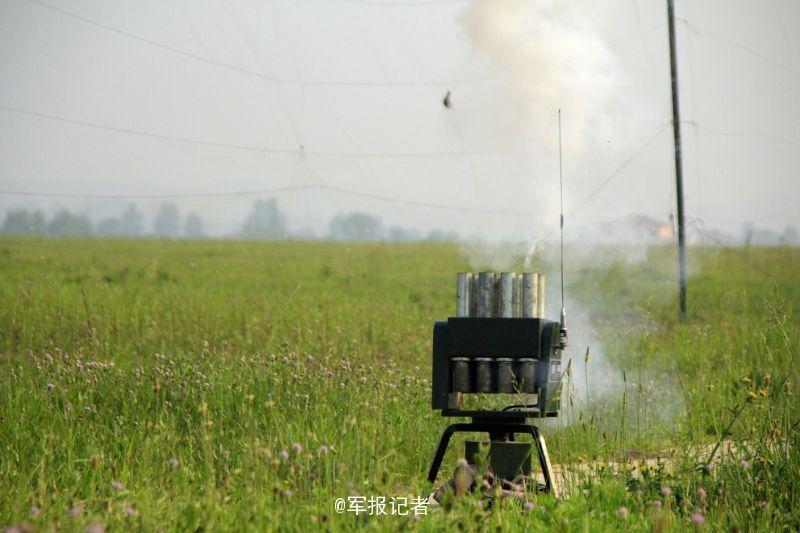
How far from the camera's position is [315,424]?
24.0 feet

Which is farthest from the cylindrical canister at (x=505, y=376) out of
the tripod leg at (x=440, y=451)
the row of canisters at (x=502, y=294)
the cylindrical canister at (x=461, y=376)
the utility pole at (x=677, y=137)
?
the utility pole at (x=677, y=137)

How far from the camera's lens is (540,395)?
6.54 metres

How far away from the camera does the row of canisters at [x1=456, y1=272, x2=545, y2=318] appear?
21.6 ft

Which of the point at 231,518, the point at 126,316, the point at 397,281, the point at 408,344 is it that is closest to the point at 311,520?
the point at 231,518

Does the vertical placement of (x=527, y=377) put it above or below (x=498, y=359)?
below

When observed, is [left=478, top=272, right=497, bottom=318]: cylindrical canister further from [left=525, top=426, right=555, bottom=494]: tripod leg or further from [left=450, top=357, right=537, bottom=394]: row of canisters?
[left=525, top=426, right=555, bottom=494]: tripod leg

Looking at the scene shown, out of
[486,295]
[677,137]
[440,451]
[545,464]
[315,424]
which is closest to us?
[545,464]

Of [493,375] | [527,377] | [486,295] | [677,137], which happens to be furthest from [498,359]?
[677,137]

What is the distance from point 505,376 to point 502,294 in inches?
20.4

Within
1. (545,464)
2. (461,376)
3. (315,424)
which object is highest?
(461,376)

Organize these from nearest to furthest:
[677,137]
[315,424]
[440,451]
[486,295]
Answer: [486,295] < [440,451] < [315,424] < [677,137]

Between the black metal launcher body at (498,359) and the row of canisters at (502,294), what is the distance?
13 centimetres

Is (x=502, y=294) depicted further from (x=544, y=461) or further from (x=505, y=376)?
(x=544, y=461)

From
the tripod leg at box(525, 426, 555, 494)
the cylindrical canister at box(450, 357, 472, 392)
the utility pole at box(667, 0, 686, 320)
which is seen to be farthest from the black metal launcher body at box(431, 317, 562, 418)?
the utility pole at box(667, 0, 686, 320)
